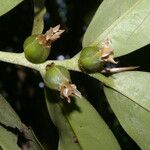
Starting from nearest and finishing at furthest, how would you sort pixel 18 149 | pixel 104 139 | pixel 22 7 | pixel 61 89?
1. pixel 61 89
2. pixel 18 149
3. pixel 104 139
4. pixel 22 7

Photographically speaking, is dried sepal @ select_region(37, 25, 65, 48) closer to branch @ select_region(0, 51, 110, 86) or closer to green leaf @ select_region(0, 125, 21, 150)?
branch @ select_region(0, 51, 110, 86)

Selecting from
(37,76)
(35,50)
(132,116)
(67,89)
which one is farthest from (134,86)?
(37,76)

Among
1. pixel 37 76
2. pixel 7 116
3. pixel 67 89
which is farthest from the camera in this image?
pixel 37 76

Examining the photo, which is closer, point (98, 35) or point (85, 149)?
point (98, 35)

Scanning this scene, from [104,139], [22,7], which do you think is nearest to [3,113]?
[104,139]

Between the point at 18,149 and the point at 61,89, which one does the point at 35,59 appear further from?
the point at 18,149

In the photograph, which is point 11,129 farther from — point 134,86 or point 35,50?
point 134,86
